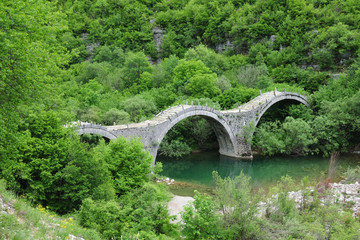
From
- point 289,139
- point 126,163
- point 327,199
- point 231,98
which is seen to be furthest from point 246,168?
point 126,163

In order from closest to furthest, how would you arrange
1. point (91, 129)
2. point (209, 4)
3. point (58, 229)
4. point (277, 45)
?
1. point (58, 229)
2. point (91, 129)
3. point (277, 45)
4. point (209, 4)

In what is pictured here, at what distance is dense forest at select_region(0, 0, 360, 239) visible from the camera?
1135cm

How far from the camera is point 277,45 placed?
5169 cm

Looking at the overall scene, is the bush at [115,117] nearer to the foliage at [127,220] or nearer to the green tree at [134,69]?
the green tree at [134,69]

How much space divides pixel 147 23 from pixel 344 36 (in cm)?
3778

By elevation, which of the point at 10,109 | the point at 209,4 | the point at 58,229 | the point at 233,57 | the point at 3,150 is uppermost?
the point at 209,4

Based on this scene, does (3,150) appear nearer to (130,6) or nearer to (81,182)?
(81,182)

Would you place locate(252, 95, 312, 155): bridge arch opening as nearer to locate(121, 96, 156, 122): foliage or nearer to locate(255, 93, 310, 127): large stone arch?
locate(255, 93, 310, 127): large stone arch

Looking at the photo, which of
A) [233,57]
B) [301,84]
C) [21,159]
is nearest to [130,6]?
[233,57]

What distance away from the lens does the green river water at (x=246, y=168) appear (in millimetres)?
24922

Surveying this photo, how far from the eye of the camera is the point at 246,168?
1182 inches

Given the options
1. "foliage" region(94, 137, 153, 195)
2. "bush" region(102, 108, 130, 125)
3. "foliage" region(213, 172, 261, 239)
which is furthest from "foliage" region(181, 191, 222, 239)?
"bush" region(102, 108, 130, 125)

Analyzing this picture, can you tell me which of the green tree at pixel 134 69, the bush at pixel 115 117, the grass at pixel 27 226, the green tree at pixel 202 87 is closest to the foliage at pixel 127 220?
the grass at pixel 27 226

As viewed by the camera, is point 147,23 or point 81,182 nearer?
point 81,182
